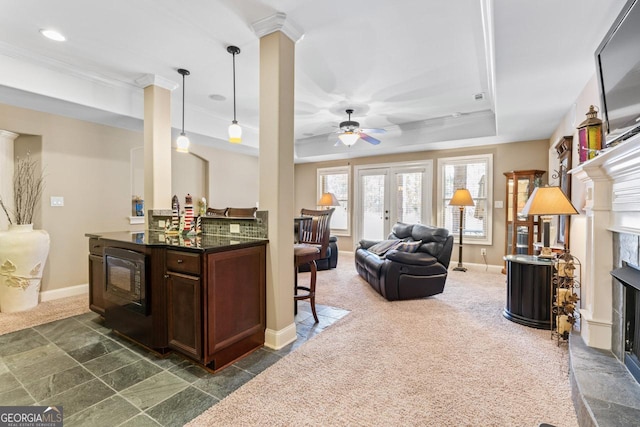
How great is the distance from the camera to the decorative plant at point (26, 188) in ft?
11.9

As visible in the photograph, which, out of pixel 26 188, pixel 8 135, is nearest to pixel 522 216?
pixel 26 188

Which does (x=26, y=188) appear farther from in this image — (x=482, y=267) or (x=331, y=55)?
(x=482, y=267)

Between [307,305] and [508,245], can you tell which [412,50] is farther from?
[508,245]

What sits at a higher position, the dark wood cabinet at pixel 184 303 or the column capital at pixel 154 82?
the column capital at pixel 154 82

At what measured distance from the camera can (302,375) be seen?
6.74 ft

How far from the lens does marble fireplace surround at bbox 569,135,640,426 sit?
156 cm

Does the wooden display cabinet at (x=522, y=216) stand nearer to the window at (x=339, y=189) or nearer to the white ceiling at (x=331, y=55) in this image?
the white ceiling at (x=331, y=55)

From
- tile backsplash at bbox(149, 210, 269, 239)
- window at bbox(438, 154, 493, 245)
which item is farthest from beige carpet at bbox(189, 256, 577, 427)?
window at bbox(438, 154, 493, 245)

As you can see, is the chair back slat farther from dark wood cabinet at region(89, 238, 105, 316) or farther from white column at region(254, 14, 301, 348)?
dark wood cabinet at region(89, 238, 105, 316)

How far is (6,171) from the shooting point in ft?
11.8

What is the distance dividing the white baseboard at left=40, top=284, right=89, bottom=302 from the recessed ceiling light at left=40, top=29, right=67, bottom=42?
2967mm

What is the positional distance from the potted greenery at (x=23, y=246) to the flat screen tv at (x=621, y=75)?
5.29 metres

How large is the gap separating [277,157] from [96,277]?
7.22 feet

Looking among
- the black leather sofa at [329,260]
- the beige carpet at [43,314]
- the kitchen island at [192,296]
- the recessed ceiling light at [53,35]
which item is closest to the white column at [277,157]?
the kitchen island at [192,296]
